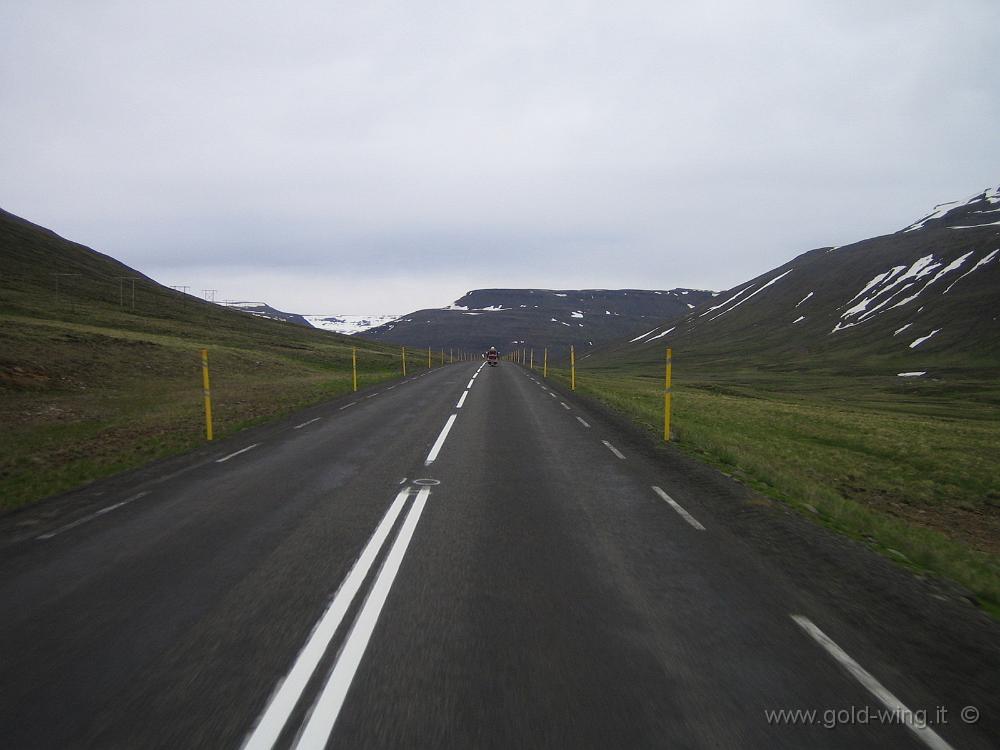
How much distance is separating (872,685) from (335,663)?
337 centimetres

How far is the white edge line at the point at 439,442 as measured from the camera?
413 inches

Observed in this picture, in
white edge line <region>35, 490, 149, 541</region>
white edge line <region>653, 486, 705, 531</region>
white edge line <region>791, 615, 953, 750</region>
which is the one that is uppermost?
white edge line <region>35, 490, 149, 541</region>

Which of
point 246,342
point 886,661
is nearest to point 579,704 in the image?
point 886,661

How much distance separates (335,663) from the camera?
3.62 metres

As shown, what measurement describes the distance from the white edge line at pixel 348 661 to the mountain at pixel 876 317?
10738 cm

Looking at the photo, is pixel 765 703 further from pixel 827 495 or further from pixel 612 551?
pixel 827 495

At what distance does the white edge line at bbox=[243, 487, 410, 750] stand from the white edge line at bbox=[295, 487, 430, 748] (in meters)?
0.13

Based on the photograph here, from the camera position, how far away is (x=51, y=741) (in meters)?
2.86

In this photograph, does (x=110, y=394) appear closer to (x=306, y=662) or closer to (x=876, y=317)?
(x=306, y=662)

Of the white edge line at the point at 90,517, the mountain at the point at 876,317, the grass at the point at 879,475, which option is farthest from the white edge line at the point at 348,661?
the mountain at the point at 876,317

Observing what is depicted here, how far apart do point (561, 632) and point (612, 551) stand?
1.88 meters

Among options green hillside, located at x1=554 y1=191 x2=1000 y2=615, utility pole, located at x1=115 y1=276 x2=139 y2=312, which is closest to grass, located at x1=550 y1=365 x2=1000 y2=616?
green hillside, located at x1=554 y1=191 x2=1000 y2=615

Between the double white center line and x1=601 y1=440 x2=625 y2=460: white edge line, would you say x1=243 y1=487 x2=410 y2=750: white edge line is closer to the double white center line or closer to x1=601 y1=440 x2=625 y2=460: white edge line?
the double white center line

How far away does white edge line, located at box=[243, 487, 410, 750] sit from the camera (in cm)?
296
